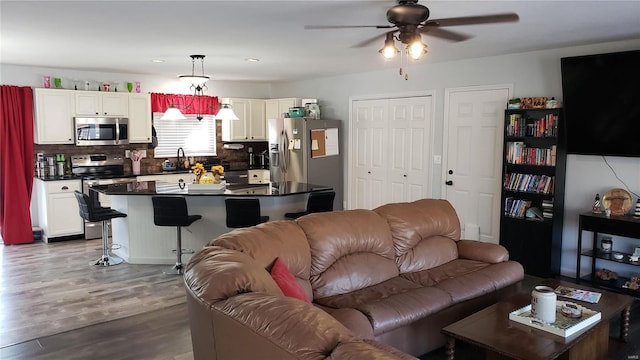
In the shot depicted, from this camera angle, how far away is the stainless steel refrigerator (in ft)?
24.7

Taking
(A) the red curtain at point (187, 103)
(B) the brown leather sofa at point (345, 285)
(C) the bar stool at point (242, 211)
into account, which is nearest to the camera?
(B) the brown leather sofa at point (345, 285)

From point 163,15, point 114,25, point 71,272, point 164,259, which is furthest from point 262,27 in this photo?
point 71,272

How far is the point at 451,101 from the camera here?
6.28 metres

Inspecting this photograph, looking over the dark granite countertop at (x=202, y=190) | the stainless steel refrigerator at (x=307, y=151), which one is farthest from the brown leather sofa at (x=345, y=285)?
the stainless steel refrigerator at (x=307, y=151)

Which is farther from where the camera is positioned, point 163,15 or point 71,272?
point 71,272

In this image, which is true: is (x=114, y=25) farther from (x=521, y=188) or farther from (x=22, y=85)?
(x=521, y=188)

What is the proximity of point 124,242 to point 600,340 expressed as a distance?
4.93 meters

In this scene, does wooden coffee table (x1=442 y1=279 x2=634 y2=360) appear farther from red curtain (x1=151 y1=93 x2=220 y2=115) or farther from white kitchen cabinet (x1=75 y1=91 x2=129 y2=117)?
red curtain (x1=151 y1=93 x2=220 y2=115)

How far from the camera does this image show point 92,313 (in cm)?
417

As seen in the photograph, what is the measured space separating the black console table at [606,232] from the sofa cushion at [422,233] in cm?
149

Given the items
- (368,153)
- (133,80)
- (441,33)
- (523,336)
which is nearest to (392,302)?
(523,336)

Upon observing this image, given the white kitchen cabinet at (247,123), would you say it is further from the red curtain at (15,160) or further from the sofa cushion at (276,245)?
the sofa cushion at (276,245)

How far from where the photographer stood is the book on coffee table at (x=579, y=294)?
3.22 m

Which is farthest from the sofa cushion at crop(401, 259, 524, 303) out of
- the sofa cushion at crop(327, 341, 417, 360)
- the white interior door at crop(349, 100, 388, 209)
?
the white interior door at crop(349, 100, 388, 209)
